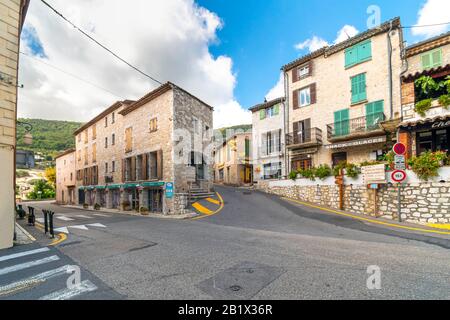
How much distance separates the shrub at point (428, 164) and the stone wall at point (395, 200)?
0.36 m

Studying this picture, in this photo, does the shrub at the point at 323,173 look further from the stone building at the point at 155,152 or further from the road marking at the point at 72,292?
the road marking at the point at 72,292

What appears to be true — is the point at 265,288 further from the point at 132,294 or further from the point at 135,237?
the point at 135,237

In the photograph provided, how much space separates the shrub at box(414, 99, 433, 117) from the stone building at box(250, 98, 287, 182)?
10.1 meters

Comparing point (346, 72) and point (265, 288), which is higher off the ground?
point (346, 72)

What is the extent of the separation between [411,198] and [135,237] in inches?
466

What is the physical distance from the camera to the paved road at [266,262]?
130 inches

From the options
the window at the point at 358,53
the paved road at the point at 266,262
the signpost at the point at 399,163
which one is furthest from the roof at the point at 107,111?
the signpost at the point at 399,163

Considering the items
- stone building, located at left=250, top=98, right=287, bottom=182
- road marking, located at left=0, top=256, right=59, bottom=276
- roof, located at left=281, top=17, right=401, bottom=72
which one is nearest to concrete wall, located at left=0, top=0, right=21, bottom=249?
road marking, located at left=0, top=256, right=59, bottom=276

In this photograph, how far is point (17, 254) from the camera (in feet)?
→ 18.6

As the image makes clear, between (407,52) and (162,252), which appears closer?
(162,252)

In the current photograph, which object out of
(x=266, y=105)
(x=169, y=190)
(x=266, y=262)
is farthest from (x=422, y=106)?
(x=169, y=190)

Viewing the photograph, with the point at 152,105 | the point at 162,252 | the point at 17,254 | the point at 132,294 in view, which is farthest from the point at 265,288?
the point at 152,105

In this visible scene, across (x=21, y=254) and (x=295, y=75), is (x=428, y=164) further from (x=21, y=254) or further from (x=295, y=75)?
(x=21, y=254)

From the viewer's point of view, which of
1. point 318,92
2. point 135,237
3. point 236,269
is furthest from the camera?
point 318,92
